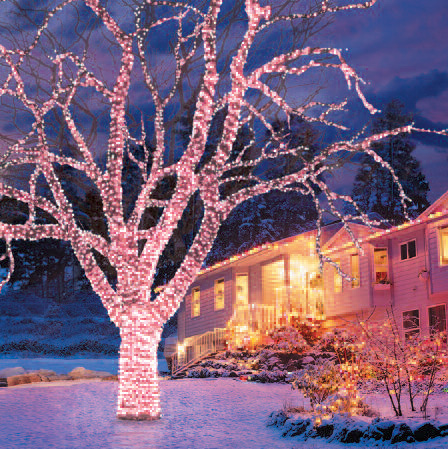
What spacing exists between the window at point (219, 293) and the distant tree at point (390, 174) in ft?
84.2

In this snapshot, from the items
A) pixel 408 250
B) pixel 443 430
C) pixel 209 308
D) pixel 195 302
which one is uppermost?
pixel 408 250

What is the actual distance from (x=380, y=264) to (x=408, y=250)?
1687mm

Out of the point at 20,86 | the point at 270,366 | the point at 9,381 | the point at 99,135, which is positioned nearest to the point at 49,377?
the point at 9,381

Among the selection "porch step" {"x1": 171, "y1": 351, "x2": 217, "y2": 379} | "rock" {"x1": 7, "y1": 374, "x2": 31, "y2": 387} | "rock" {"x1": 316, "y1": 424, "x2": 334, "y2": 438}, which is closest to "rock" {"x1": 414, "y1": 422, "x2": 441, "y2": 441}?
"rock" {"x1": 316, "y1": 424, "x2": 334, "y2": 438}

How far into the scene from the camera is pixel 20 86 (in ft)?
45.8

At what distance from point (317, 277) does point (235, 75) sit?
753 inches

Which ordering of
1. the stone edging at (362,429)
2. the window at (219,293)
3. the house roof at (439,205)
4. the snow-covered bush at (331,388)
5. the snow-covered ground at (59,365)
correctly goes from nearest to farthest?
the stone edging at (362,429), the snow-covered bush at (331,388), the house roof at (439,205), the window at (219,293), the snow-covered ground at (59,365)

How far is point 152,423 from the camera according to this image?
12.8 meters

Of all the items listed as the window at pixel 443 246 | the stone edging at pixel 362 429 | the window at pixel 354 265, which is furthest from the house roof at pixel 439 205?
the stone edging at pixel 362 429

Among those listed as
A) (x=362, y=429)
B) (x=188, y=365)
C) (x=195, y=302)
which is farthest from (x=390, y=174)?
(x=362, y=429)

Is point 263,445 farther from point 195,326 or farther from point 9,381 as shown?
point 195,326

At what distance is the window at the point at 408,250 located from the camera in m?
25.9

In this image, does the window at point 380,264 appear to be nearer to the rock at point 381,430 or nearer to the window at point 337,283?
the window at point 337,283

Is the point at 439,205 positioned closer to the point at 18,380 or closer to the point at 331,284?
the point at 331,284
